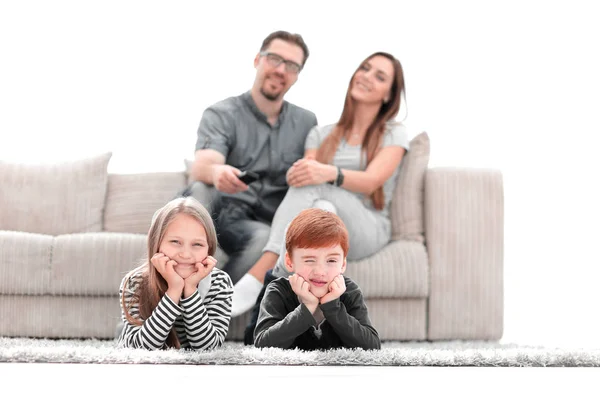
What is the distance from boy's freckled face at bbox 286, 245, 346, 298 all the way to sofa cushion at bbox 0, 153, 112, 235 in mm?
1670

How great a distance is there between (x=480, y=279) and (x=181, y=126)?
170 cm

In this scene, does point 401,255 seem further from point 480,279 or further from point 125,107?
point 125,107

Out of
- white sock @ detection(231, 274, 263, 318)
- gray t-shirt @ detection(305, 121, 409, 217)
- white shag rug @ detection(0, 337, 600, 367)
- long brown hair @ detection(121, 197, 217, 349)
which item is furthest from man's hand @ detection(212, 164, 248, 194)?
white shag rug @ detection(0, 337, 600, 367)

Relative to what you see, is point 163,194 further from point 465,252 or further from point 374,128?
point 465,252

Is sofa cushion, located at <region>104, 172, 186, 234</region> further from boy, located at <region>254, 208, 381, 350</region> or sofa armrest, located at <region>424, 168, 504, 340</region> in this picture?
boy, located at <region>254, 208, 381, 350</region>

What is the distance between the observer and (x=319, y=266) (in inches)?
58.8

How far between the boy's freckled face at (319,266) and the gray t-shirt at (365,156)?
1.04 metres

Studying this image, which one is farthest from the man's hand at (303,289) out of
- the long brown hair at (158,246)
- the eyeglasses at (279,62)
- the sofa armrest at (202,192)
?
the eyeglasses at (279,62)

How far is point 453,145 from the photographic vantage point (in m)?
3.64

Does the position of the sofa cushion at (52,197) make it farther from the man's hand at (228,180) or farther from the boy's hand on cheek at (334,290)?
the boy's hand on cheek at (334,290)

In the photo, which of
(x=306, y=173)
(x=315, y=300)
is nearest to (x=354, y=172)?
(x=306, y=173)

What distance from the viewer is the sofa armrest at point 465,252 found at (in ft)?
8.33

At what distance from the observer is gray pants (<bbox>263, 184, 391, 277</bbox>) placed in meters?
2.31

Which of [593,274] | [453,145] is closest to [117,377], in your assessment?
[453,145]
